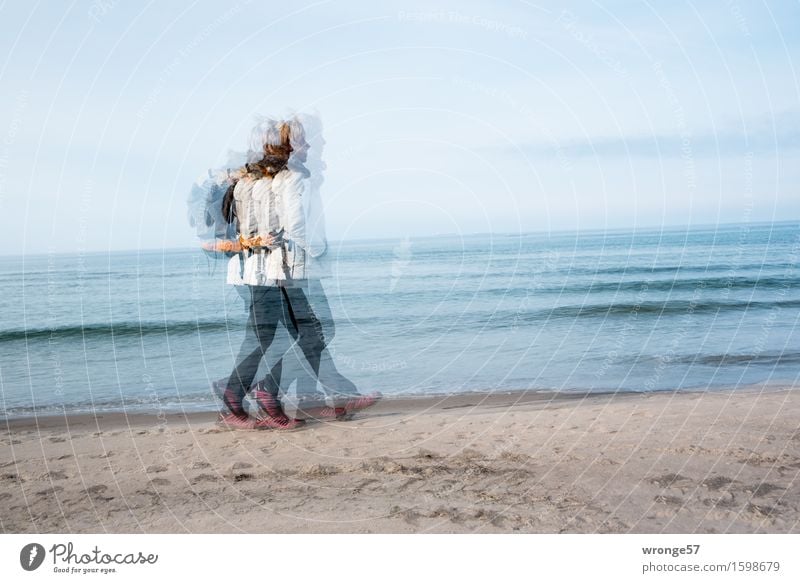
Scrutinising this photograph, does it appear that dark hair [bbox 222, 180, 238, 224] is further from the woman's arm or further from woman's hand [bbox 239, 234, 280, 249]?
the woman's arm

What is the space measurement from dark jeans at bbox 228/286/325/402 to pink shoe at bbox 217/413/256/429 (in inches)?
13.9

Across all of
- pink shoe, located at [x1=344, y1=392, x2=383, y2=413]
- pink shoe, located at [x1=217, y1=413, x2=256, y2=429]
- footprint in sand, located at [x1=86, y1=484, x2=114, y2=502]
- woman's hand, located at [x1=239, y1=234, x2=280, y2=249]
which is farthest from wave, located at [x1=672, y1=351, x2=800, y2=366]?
footprint in sand, located at [x1=86, y1=484, x2=114, y2=502]

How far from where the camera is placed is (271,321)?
223 inches

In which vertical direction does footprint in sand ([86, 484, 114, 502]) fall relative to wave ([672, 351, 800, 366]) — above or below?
above

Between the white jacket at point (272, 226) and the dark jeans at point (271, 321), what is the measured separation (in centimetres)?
12

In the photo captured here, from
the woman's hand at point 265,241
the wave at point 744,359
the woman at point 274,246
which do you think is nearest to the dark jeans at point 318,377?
the woman at point 274,246

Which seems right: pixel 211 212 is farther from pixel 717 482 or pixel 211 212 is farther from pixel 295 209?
pixel 717 482

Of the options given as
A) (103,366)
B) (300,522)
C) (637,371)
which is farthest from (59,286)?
(300,522)

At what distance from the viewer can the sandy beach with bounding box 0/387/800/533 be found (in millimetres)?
3916

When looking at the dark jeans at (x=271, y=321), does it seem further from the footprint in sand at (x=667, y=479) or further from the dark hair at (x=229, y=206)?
the footprint in sand at (x=667, y=479)

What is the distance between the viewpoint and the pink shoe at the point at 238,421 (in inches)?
232
